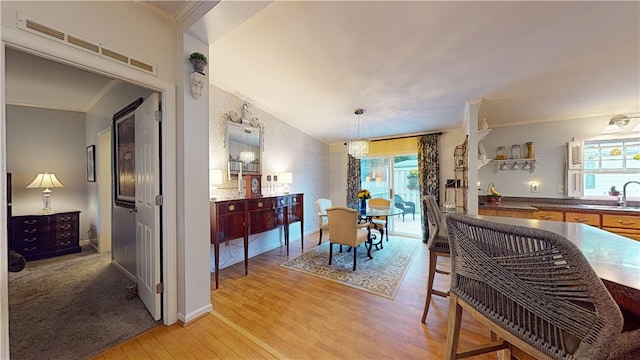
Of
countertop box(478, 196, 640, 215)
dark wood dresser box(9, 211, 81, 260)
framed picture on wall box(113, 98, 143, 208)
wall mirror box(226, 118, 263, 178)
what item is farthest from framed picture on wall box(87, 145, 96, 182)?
countertop box(478, 196, 640, 215)

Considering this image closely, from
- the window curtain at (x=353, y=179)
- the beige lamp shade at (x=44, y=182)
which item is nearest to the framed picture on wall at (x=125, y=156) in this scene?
the beige lamp shade at (x=44, y=182)

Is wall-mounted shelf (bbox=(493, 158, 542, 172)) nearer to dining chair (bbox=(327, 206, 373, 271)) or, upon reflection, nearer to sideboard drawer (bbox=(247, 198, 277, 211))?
dining chair (bbox=(327, 206, 373, 271))

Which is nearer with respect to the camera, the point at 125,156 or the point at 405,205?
the point at 125,156

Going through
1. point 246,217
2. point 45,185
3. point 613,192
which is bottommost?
point 246,217

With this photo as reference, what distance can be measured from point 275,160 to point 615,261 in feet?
13.1

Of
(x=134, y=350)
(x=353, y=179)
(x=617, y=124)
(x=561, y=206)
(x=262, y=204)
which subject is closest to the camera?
(x=134, y=350)

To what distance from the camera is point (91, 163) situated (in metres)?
3.91

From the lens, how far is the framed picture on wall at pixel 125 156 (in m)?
2.54

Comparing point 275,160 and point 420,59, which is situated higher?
point 420,59

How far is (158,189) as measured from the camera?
1934 mm

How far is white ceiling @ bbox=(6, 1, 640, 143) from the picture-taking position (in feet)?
5.83

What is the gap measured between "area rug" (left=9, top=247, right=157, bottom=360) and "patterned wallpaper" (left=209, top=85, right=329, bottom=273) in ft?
Answer: 3.74

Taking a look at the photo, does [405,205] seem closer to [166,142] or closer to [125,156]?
[166,142]

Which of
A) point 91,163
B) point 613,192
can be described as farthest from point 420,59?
point 91,163
